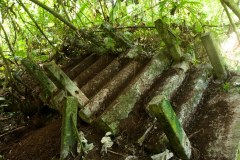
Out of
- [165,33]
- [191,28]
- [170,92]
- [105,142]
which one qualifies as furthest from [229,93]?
[105,142]

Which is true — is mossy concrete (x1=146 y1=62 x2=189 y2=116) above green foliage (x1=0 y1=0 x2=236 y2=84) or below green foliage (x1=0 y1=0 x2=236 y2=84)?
below

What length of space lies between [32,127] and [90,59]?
1381mm

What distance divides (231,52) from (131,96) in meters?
2.02

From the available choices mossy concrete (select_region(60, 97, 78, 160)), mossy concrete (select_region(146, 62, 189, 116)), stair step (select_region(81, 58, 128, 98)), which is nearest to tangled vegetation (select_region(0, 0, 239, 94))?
stair step (select_region(81, 58, 128, 98))

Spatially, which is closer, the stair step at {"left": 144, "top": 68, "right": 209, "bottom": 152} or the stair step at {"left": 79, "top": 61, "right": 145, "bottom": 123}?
the stair step at {"left": 144, "top": 68, "right": 209, "bottom": 152}

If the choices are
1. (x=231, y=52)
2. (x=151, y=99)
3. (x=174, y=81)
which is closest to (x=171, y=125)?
(x=151, y=99)

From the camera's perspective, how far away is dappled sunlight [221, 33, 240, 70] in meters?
3.49

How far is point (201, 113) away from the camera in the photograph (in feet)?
8.80

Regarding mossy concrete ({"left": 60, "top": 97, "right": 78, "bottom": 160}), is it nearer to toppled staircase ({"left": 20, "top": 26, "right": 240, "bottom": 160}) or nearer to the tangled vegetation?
toppled staircase ({"left": 20, "top": 26, "right": 240, "bottom": 160})

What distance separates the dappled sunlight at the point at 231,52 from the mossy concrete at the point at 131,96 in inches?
39.5

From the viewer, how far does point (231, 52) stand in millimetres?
3768

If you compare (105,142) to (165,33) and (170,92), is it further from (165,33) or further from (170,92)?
(165,33)

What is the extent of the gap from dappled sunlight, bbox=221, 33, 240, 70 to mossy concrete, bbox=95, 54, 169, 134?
1.00 m

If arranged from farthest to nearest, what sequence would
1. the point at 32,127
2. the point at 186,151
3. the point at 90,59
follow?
the point at 90,59, the point at 32,127, the point at 186,151
